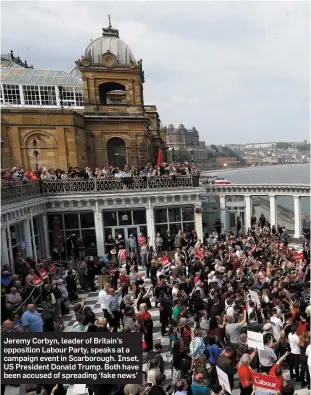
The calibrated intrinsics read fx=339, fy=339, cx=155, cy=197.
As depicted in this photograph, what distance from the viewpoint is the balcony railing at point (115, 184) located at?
1852 centimetres

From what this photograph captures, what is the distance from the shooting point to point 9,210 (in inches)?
556

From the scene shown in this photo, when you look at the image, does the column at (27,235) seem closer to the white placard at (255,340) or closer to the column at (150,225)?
the column at (150,225)

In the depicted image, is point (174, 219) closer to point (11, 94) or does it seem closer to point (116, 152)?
point (116, 152)

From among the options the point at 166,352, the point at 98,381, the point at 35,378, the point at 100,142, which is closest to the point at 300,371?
the point at 166,352

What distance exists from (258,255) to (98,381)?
481 inches

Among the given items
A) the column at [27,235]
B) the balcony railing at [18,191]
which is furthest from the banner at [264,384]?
the column at [27,235]

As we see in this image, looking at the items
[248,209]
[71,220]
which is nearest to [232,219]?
[248,209]

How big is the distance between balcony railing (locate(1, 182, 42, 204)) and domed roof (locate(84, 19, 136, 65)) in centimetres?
1420

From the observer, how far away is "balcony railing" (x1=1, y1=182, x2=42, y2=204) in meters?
14.1

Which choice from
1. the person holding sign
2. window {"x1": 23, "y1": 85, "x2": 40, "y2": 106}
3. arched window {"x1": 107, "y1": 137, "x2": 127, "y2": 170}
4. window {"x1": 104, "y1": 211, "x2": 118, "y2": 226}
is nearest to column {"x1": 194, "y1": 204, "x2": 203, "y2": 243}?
window {"x1": 104, "y1": 211, "x2": 118, "y2": 226}

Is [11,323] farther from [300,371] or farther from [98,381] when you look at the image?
[300,371]

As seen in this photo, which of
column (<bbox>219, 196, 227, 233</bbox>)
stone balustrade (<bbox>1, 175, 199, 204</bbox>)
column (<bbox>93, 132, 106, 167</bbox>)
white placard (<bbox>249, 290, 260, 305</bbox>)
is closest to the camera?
white placard (<bbox>249, 290, 260, 305</bbox>)

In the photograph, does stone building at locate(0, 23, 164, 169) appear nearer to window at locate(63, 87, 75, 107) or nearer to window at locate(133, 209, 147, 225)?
window at locate(63, 87, 75, 107)

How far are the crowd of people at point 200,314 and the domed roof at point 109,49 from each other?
18.3 meters
